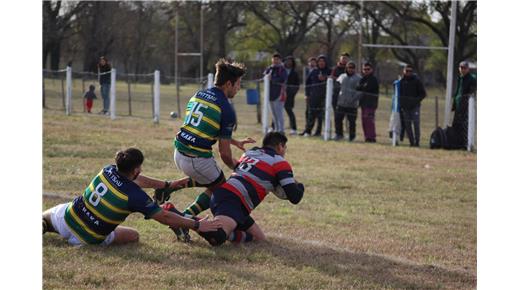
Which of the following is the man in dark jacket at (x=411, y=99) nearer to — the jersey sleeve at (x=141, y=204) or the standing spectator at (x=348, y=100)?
the standing spectator at (x=348, y=100)

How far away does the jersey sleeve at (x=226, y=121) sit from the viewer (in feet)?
20.9

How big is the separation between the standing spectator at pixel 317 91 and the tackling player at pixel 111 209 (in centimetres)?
1123

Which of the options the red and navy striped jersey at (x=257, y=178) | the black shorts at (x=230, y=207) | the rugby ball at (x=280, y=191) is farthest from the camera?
the rugby ball at (x=280, y=191)

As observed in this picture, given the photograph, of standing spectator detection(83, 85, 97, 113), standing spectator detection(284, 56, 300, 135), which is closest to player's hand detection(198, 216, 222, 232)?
standing spectator detection(284, 56, 300, 135)

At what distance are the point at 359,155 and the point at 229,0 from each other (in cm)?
2430

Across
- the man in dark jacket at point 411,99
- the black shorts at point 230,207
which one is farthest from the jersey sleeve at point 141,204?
the man in dark jacket at point 411,99

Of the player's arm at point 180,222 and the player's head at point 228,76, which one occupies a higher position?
the player's head at point 228,76

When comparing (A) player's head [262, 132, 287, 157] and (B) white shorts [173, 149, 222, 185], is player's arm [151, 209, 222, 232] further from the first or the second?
(A) player's head [262, 132, 287, 157]

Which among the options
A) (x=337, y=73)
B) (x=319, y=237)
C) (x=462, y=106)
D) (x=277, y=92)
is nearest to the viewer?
(x=319, y=237)

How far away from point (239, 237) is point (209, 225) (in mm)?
427

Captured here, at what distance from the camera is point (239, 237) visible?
252 inches

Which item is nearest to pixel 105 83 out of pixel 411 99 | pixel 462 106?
pixel 411 99

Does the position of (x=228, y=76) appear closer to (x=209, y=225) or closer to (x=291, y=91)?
(x=209, y=225)
